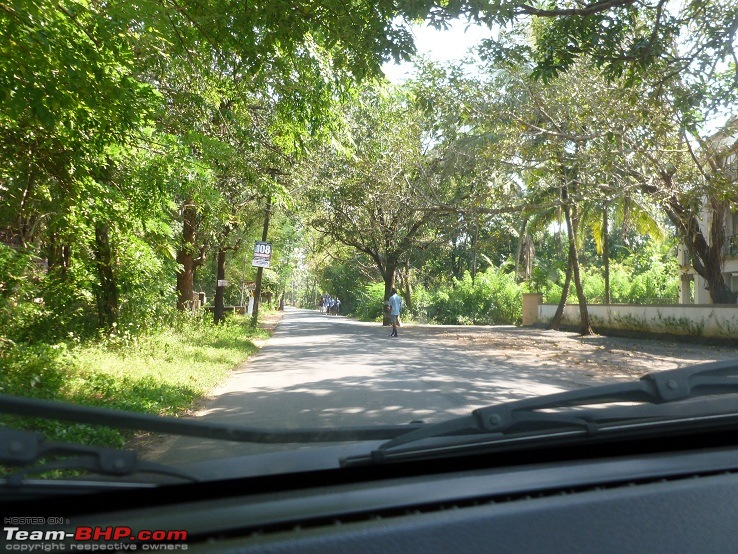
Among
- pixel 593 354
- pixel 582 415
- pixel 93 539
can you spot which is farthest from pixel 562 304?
pixel 93 539

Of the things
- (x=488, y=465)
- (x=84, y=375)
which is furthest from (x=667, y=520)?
(x=84, y=375)

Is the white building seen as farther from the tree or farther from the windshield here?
the tree

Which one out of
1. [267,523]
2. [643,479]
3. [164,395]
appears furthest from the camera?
[164,395]

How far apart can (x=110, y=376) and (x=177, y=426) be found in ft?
26.3

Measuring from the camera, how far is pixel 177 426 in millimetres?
2449

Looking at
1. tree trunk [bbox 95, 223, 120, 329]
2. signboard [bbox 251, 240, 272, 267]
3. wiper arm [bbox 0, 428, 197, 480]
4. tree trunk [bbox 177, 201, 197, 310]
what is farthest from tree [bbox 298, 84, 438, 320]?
wiper arm [bbox 0, 428, 197, 480]

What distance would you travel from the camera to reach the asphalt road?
8031mm

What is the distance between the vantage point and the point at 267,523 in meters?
2.04

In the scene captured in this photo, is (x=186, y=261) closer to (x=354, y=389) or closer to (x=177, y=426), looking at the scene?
(x=354, y=389)

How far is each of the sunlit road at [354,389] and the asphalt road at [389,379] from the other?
0.05 ft

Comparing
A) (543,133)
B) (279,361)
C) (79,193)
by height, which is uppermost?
(543,133)

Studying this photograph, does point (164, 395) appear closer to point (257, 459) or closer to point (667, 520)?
point (257, 459)

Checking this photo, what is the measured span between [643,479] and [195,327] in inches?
784
